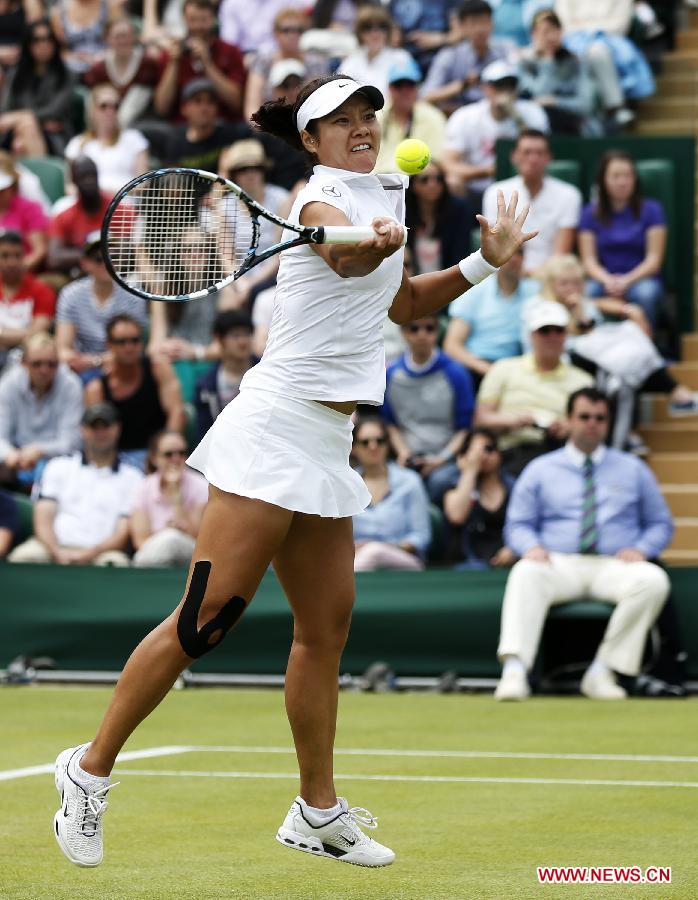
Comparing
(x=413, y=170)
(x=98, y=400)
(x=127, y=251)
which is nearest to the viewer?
(x=413, y=170)

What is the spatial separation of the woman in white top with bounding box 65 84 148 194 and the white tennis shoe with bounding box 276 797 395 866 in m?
10.5

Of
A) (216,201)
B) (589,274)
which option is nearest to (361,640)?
(589,274)

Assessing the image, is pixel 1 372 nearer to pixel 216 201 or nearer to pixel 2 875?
pixel 216 201

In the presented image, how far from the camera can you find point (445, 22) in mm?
16016

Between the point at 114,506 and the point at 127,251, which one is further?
the point at 114,506

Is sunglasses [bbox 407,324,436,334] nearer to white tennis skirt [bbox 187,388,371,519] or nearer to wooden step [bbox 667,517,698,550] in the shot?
wooden step [bbox 667,517,698,550]

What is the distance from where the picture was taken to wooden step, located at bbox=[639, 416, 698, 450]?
12.9m

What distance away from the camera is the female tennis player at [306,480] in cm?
472

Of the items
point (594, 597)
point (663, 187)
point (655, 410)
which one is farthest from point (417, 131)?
point (594, 597)

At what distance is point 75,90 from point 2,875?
12.9m

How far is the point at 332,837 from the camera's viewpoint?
4934 mm

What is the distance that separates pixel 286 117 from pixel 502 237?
0.71m

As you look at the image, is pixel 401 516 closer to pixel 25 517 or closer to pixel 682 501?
pixel 682 501

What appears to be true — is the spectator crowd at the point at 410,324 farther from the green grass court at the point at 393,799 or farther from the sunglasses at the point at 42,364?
the green grass court at the point at 393,799
